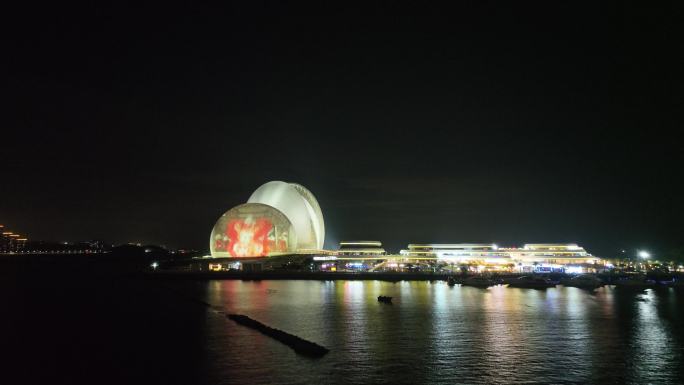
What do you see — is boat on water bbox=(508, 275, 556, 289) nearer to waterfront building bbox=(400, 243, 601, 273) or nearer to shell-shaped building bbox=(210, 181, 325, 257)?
waterfront building bbox=(400, 243, 601, 273)

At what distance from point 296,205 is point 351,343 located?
72.4 metres

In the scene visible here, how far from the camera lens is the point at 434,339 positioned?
2527cm

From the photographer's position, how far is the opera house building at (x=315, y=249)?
297 ft

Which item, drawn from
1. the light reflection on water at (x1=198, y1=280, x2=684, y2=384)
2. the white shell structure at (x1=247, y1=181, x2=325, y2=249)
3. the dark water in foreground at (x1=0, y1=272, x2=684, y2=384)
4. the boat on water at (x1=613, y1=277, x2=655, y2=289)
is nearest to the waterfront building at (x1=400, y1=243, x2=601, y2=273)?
the white shell structure at (x1=247, y1=181, x2=325, y2=249)

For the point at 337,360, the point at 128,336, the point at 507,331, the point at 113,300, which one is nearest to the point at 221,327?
the point at 128,336

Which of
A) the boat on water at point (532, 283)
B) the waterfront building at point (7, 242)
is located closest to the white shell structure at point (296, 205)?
the boat on water at point (532, 283)

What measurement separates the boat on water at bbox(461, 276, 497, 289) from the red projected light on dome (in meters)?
32.6

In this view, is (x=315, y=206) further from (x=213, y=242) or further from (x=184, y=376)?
(x=184, y=376)

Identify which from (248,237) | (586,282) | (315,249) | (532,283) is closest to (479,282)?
(532,283)

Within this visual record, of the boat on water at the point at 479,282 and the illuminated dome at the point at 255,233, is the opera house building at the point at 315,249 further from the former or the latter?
the boat on water at the point at 479,282

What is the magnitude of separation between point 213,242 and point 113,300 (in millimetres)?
50359

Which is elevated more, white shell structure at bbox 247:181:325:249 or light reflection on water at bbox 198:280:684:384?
white shell structure at bbox 247:181:325:249

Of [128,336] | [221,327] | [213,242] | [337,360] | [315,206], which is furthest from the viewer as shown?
[315,206]

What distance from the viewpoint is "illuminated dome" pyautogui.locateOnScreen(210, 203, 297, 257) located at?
295ft
